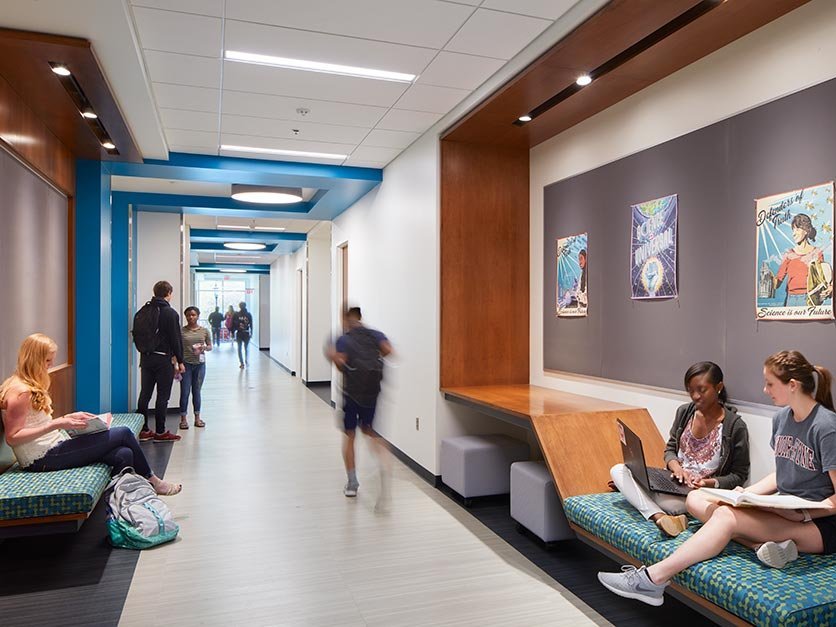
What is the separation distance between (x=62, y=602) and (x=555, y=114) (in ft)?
14.6

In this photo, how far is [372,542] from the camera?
3.92m

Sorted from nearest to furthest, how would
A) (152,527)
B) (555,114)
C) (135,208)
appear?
(152,527) < (555,114) < (135,208)

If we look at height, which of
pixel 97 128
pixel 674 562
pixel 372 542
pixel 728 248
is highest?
pixel 97 128

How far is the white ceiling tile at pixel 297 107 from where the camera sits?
15.1ft

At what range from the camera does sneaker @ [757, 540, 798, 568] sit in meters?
2.37

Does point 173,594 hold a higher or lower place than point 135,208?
lower

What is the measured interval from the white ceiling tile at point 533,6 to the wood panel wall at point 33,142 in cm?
301

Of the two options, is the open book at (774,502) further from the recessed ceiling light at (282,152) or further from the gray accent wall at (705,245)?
the recessed ceiling light at (282,152)

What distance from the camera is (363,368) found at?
471 cm

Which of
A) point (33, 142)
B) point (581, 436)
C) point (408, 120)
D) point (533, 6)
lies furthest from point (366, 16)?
point (581, 436)

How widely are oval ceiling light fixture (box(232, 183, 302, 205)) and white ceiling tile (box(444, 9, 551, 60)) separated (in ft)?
15.8

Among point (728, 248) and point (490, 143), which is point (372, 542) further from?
point (490, 143)

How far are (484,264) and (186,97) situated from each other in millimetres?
2780

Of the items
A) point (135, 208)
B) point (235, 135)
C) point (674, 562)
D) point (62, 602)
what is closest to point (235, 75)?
point (235, 135)
